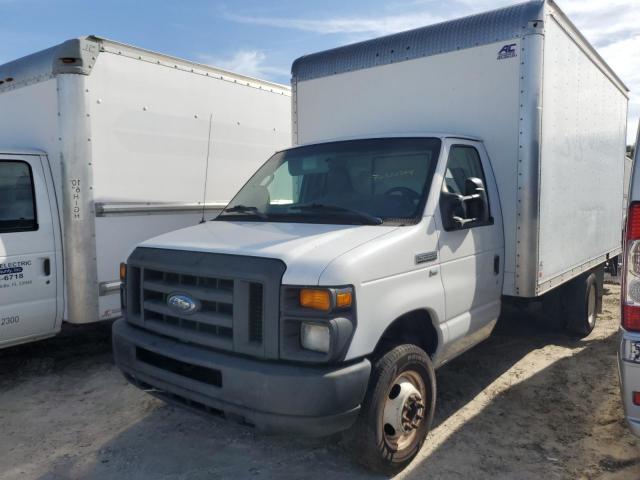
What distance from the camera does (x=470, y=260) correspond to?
13.9 feet

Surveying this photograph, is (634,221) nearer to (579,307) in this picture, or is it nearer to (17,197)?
(579,307)

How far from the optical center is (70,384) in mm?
5227

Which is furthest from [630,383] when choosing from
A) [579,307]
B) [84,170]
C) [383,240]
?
[84,170]

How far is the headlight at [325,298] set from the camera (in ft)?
→ 9.71

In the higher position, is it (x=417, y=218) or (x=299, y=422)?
(x=417, y=218)

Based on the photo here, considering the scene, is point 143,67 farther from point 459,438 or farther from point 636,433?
point 636,433

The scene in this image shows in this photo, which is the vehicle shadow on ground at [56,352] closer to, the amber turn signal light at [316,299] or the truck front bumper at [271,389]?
the truck front bumper at [271,389]

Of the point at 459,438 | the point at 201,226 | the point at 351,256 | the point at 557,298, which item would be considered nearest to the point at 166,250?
the point at 201,226

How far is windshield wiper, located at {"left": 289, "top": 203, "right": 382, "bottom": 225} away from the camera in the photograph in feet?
12.0

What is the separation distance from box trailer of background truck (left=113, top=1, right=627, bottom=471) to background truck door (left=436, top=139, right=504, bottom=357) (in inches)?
0.8

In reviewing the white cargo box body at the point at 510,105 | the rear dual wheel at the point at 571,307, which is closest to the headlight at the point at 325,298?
the white cargo box body at the point at 510,105

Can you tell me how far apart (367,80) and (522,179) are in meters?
1.90

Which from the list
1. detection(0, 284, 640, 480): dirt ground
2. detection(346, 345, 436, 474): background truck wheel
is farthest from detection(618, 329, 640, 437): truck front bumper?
detection(346, 345, 436, 474): background truck wheel

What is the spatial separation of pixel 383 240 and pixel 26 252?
11.4 ft
